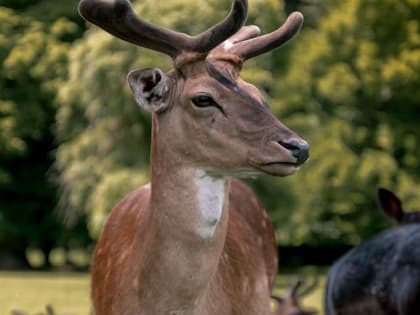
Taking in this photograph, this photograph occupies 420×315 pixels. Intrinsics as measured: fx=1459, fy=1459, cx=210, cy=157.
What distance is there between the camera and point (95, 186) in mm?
32156

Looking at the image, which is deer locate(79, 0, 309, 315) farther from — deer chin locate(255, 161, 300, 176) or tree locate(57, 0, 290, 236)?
tree locate(57, 0, 290, 236)

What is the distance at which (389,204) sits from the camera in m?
11.9

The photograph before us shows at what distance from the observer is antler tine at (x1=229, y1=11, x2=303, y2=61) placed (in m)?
6.93

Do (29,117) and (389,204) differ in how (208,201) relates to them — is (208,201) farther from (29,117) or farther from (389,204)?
(29,117)

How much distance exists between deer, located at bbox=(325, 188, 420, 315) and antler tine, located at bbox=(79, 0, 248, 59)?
11.9 feet

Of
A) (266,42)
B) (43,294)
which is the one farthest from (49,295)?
(266,42)

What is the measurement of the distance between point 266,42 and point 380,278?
367 cm

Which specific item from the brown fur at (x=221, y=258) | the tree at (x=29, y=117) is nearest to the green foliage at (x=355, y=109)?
the tree at (x=29, y=117)

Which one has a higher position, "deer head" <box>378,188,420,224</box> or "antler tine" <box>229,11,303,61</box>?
"antler tine" <box>229,11,303,61</box>

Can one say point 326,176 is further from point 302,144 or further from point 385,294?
point 302,144

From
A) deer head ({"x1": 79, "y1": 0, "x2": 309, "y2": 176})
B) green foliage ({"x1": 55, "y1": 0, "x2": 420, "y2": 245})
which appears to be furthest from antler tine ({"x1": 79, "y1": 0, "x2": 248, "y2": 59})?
green foliage ({"x1": 55, "y1": 0, "x2": 420, "y2": 245})

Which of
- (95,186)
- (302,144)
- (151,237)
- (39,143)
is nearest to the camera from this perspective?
(302,144)

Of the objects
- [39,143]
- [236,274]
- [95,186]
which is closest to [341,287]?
[236,274]

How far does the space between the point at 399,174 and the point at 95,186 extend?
8.60 metres
